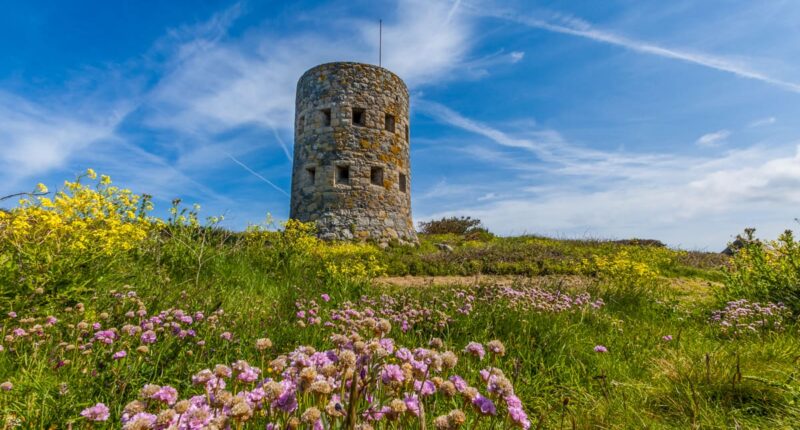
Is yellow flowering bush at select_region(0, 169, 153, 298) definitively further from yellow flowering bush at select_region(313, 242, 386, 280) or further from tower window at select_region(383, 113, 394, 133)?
tower window at select_region(383, 113, 394, 133)

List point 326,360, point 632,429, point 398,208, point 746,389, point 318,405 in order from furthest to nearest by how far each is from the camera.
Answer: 1. point 398,208
2. point 746,389
3. point 632,429
4. point 326,360
5. point 318,405

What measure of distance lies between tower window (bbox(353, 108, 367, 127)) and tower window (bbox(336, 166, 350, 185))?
6.34 feet

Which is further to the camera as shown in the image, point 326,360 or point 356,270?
point 356,270

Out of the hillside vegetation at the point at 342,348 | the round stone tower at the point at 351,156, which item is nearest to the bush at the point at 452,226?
the round stone tower at the point at 351,156

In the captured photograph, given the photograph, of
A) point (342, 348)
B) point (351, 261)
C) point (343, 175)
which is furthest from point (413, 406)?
point (343, 175)

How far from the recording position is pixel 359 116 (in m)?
17.1

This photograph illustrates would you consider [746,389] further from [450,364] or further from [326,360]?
[326,360]

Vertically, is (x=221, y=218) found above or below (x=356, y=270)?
above

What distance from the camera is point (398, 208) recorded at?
17125mm

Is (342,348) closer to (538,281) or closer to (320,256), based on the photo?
(538,281)

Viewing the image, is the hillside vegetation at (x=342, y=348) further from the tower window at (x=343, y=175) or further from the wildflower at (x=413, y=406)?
the tower window at (x=343, y=175)

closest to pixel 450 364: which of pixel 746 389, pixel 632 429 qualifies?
pixel 632 429

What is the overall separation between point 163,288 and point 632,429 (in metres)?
4.58

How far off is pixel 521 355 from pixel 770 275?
16.5ft
